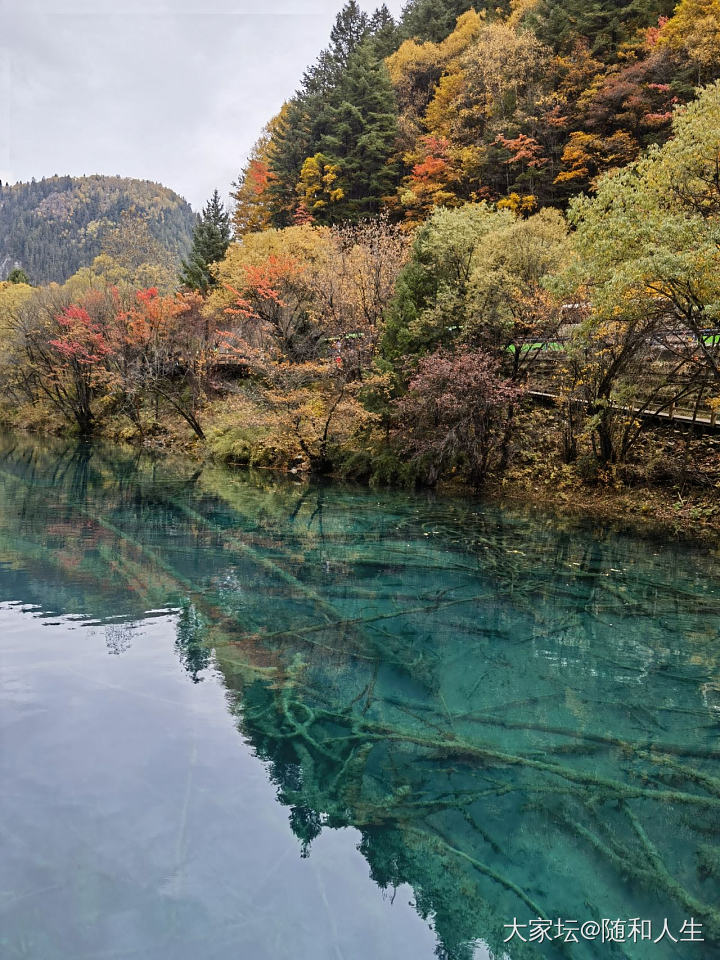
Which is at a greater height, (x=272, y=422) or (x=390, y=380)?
(x=390, y=380)

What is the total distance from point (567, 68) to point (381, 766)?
128 feet

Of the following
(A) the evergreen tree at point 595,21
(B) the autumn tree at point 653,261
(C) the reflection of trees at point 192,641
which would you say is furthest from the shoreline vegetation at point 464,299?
(C) the reflection of trees at point 192,641

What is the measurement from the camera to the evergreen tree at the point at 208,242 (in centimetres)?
4169

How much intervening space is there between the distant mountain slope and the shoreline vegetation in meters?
88.0

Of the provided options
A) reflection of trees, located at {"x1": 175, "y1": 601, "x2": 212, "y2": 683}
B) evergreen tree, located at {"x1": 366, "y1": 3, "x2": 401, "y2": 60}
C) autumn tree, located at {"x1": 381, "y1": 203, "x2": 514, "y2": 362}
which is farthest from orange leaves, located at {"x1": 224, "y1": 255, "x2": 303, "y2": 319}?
evergreen tree, located at {"x1": 366, "y1": 3, "x2": 401, "y2": 60}

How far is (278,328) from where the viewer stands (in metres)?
24.2

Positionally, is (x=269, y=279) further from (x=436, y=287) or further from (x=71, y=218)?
(x=71, y=218)

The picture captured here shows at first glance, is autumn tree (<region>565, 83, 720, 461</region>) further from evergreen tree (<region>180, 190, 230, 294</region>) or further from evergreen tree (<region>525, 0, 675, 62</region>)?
evergreen tree (<region>180, 190, 230, 294</region>)

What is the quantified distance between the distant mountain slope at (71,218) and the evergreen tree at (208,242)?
8067cm

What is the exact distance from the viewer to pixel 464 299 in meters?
19.5

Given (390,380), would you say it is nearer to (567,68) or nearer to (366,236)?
(366,236)

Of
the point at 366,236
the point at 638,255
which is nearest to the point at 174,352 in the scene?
the point at 366,236

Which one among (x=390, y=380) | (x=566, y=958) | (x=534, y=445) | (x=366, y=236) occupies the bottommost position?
(x=566, y=958)

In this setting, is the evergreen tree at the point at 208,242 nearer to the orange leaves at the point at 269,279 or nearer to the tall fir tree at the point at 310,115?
the tall fir tree at the point at 310,115
